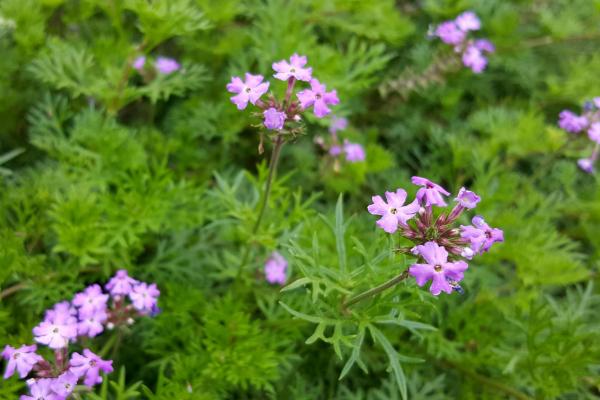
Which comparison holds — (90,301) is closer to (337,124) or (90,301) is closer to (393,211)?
(393,211)

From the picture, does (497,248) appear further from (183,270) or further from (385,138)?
(183,270)

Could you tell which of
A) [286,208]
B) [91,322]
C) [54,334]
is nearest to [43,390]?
[54,334]

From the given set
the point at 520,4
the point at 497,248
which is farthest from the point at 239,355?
the point at 520,4

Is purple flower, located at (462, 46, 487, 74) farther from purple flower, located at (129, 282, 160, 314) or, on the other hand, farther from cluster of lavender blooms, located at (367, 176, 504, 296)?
purple flower, located at (129, 282, 160, 314)

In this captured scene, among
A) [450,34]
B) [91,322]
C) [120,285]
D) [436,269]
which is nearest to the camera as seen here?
[436,269]

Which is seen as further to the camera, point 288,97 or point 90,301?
point 90,301

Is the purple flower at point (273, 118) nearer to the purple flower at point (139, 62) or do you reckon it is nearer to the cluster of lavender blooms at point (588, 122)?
the purple flower at point (139, 62)
